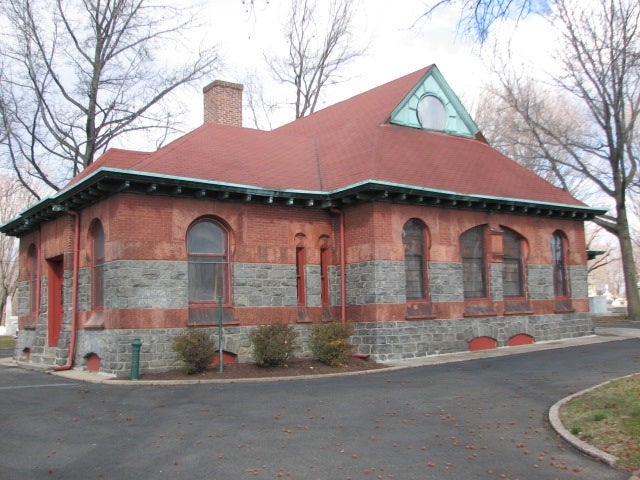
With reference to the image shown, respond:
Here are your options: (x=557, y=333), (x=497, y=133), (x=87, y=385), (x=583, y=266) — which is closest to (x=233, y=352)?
(x=87, y=385)

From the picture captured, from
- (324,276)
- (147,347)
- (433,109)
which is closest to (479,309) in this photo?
(324,276)

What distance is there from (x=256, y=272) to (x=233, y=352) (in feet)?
7.20

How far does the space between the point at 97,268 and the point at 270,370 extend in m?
5.41

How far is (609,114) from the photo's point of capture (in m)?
30.5

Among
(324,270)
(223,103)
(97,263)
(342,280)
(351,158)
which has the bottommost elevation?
(342,280)

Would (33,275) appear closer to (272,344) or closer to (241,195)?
(241,195)

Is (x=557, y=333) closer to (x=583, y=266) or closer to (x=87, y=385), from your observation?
(x=583, y=266)

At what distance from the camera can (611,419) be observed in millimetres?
8555

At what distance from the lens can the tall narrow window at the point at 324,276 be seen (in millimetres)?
18438

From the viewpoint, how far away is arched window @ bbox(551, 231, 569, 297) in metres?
22.0

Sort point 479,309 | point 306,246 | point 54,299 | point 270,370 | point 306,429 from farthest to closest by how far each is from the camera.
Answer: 1. point 54,299
2. point 479,309
3. point 306,246
4. point 270,370
5. point 306,429

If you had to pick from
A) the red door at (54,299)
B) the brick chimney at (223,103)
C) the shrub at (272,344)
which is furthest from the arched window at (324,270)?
the red door at (54,299)

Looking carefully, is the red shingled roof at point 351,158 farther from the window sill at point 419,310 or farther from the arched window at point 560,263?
the window sill at point 419,310

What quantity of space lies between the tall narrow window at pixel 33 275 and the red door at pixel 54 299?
135cm
